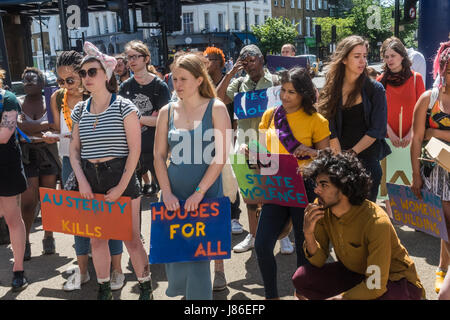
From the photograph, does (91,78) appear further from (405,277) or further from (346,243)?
(405,277)

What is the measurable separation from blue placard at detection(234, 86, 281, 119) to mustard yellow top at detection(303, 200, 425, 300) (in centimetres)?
170

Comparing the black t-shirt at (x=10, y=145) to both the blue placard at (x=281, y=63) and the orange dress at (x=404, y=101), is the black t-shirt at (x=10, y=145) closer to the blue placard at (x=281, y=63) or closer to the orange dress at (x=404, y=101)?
the blue placard at (x=281, y=63)

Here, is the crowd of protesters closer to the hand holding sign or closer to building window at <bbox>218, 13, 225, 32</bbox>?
the hand holding sign

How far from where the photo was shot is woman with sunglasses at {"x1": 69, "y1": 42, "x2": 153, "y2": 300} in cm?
342

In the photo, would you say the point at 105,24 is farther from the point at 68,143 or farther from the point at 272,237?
the point at 272,237

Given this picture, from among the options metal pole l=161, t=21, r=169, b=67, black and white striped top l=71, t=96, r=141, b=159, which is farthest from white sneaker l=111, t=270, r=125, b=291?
metal pole l=161, t=21, r=169, b=67

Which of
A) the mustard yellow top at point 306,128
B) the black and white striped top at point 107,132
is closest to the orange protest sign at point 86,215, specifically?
the black and white striped top at point 107,132

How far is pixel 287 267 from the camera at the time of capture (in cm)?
436

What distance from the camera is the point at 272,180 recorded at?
3.40 meters

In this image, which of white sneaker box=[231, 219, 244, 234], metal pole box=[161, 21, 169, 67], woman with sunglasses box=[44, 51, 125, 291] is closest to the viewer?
woman with sunglasses box=[44, 51, 125, 291]

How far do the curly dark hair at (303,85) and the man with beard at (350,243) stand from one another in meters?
0.62

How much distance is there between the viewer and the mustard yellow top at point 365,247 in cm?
266

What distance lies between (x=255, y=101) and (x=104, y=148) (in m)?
→ 1.65

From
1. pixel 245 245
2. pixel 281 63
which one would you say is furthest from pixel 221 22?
pixel 245 245
